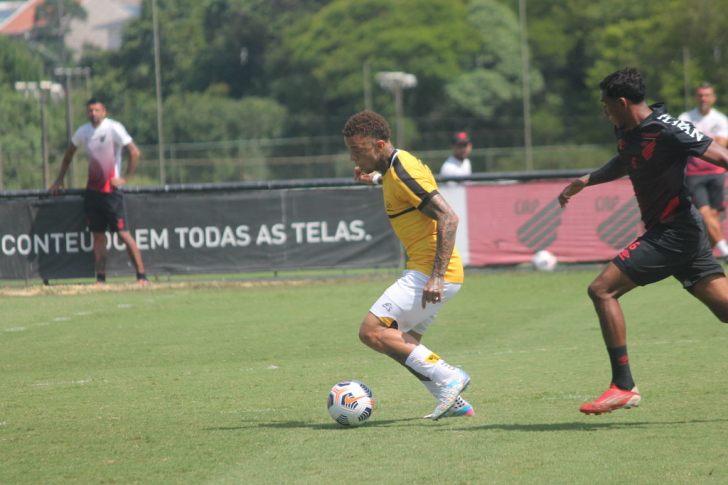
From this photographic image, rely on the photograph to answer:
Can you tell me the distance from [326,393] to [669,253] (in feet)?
8.02

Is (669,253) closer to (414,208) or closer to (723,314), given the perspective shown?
(723,314)

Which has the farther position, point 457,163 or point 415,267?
point 457,163

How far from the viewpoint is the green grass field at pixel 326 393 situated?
14.0ft

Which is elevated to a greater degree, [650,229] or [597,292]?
[650,229]

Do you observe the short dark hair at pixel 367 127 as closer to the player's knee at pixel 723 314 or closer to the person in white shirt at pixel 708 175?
the player's knee at pixel 723 314

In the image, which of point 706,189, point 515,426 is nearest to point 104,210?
point 706,189

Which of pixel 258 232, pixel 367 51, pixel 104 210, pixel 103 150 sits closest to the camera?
pixel 104 210

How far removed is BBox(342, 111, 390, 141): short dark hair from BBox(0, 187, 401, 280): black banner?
802 cm

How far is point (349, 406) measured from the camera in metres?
5.24

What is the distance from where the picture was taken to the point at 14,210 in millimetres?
13344

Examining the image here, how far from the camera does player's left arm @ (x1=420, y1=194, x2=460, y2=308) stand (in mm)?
5191

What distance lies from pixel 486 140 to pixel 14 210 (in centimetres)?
4432

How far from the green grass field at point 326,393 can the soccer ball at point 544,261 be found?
245cm

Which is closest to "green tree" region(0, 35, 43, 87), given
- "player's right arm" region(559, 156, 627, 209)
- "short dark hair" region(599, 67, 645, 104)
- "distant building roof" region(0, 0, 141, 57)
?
"distant building roof" region(0, 0, 141, 57)
